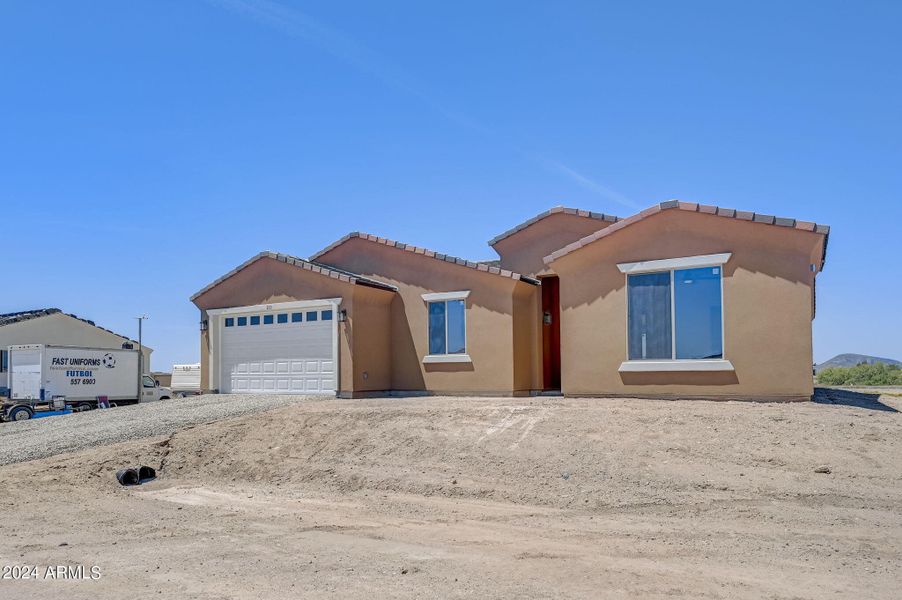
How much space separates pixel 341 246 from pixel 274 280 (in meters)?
2.27

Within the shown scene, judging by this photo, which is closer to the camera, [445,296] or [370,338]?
[445,296]

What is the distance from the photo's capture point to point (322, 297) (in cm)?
1945

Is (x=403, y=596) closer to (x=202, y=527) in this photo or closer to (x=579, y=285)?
(x=202, y=527)

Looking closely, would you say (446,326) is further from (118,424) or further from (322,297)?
(118,424)

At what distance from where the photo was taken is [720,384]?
14.0 meters

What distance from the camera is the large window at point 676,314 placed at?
1416cm

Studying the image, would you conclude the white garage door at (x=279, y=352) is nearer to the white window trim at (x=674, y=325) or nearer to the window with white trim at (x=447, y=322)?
the window with white trim at (x=447, y=322)

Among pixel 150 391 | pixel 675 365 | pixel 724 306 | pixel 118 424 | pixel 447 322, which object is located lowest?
pixel 150 391

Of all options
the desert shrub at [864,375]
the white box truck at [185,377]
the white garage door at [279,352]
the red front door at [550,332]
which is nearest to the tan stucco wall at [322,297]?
the white garage door at [279,352]

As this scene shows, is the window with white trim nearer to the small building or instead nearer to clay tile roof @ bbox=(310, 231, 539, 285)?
clay tile roof @ bbox=(310, 231, 539, 285)

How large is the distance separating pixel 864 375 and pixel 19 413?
3913cm

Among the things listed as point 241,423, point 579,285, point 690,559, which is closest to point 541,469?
point 690,559

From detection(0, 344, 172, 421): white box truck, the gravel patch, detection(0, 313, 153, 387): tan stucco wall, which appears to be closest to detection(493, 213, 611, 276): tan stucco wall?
the gravel patch

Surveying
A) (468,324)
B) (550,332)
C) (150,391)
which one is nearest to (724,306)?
(550,332)
